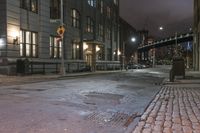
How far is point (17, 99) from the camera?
11344mm

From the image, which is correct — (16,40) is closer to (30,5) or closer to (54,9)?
(30,5)

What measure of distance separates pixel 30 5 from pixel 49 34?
4556mm

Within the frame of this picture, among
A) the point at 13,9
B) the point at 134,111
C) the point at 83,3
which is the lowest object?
the point at 134,111

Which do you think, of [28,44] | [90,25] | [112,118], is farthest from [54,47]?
[112,118]

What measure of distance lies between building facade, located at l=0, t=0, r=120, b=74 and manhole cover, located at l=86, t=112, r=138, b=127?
21.2 meters

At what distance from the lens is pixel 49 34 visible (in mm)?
37469

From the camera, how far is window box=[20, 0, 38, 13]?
32.6 metres

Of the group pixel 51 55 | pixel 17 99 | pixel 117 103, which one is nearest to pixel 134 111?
pixel 117 103

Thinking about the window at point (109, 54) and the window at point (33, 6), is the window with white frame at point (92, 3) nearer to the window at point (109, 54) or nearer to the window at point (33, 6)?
the window at point (109, 54)

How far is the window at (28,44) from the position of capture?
32.3m

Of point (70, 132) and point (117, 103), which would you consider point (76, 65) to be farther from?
point (70, 132)

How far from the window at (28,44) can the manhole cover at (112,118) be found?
2397cm

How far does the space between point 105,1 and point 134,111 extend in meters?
56.2

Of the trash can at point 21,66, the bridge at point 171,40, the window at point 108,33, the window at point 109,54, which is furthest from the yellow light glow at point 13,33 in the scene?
the bridge at point 171,40
